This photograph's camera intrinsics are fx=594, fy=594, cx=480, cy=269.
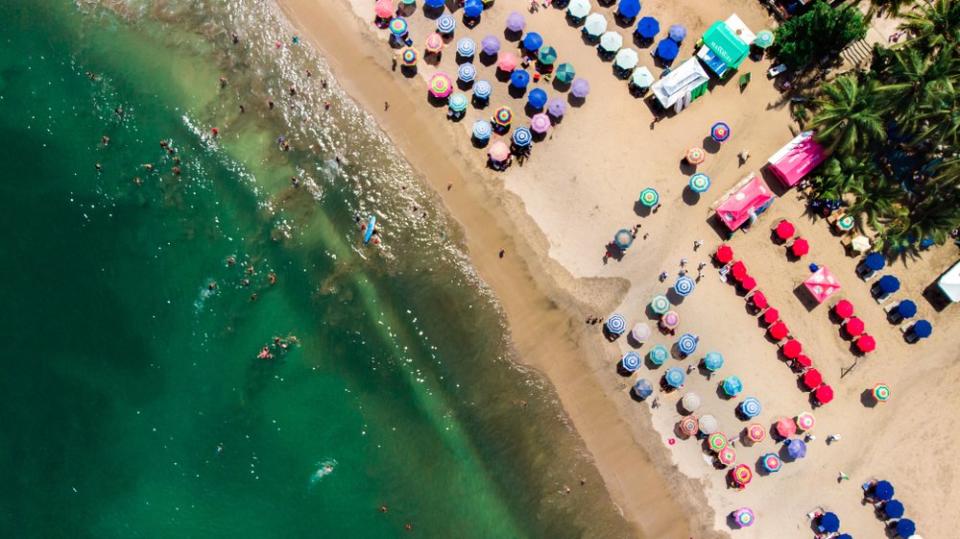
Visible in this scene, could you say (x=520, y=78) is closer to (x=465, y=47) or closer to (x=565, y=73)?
(x=565, y=73)

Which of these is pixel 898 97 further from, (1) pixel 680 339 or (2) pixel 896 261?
(1) pixel 680 339

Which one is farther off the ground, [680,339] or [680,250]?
[680,250]

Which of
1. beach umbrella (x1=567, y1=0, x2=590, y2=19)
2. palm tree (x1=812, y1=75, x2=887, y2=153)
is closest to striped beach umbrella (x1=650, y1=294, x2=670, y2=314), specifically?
palm tree (x1=812, y1=75, x2=887, y2=153)

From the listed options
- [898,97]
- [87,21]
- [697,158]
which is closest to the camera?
[898,97]

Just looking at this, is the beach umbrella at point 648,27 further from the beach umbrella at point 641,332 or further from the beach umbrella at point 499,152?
the beach umbrella at point 641,332

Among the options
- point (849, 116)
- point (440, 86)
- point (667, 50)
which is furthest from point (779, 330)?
point (440, 86)

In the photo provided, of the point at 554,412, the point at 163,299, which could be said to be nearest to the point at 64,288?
the point at 163,299

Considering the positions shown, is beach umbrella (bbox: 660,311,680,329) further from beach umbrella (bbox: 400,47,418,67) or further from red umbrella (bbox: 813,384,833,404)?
beach umbrella (bbox: 400,47,418,67)
